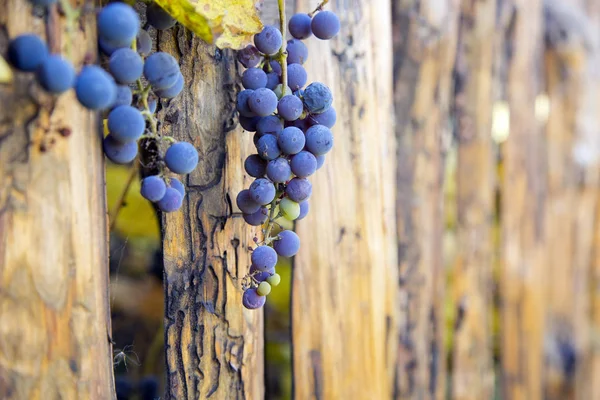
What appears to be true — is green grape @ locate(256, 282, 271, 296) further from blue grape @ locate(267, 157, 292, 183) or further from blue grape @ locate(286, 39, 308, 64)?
blue grape @ locate(286, 39, 308, 64)

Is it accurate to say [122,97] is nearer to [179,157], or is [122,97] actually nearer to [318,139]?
[179,157]

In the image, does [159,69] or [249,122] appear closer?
[159,69]

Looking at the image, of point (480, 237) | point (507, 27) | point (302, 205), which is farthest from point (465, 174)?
point (302, 205)

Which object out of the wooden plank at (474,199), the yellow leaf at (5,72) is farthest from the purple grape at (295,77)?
the wooden plank at (474,199)

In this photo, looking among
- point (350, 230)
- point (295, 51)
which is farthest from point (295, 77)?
point (350, 230)

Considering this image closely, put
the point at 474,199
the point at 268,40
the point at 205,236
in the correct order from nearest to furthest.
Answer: the point at 268,40
the point at 205,236
the point at 474,199

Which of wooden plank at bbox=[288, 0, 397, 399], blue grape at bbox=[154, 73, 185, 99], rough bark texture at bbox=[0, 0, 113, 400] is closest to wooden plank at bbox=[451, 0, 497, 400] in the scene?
wooden plank at bbox=[288, 0, 397, 399]

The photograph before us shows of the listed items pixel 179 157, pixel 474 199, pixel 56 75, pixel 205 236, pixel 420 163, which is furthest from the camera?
pixel 474 199
